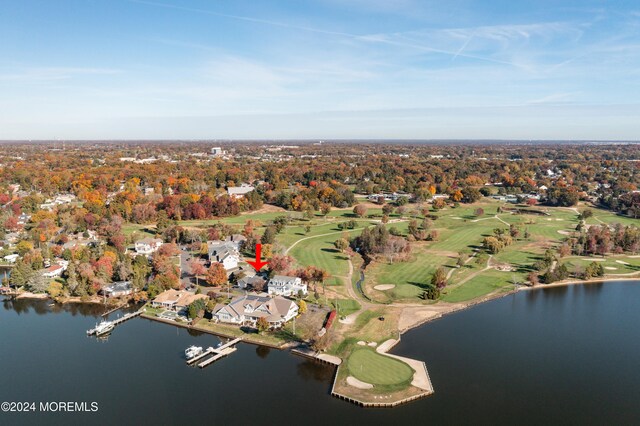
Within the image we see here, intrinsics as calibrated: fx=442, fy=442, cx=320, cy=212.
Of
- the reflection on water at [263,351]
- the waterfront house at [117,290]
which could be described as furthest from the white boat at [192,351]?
the waterfront house at [117,290]

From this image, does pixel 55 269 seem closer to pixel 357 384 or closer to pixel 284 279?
pixel 284 279

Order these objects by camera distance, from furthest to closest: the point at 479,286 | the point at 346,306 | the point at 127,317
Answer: the point at 479,286
the point at 346,306
the point at 127,317

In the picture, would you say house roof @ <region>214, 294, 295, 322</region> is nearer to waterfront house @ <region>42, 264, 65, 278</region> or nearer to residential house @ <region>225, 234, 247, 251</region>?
residential house @ <region>225, 234, 247, 251</region>

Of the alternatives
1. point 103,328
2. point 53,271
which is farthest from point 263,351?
point 53,271

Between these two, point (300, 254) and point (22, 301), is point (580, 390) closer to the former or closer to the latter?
point (300, 254)

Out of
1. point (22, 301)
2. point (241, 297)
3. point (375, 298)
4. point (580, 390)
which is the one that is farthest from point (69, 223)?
point (580, 390)

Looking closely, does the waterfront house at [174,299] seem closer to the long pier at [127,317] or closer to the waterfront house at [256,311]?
the long pier at [127,317]
